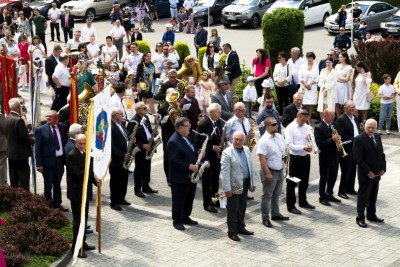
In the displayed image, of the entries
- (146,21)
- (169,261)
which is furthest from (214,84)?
(146,21)

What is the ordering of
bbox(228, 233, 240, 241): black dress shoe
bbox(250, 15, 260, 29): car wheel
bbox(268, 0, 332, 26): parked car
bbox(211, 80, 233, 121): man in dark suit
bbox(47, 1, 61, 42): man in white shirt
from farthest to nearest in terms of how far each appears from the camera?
bbox(250, 15, 260, 29): car wheel < bbox(268, 0, 332, 26): parked car < bbox(47, 1, 61, 42): man in white shirt < bbox(211, 80, 233, 121): man in dark suit < bbox(228, 233, 240, 241): black dress shoe

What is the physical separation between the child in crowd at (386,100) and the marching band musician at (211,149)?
651cm

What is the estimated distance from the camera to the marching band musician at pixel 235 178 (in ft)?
47.3

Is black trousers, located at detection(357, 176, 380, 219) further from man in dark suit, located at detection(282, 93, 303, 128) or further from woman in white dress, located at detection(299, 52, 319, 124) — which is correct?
woman in white dress, located at detection(299, 52, 319, 124)

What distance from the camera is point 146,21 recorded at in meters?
40.9

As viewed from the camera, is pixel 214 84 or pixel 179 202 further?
pixel 214 84

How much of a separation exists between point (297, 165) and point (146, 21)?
1014 inches

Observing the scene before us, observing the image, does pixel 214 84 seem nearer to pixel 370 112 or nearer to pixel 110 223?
pixel 370 112

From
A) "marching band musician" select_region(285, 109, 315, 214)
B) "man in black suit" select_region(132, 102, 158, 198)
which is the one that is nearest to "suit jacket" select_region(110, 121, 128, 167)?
"man in black suit" select_region(132, 102, 158, 198)

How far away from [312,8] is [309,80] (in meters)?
19.0

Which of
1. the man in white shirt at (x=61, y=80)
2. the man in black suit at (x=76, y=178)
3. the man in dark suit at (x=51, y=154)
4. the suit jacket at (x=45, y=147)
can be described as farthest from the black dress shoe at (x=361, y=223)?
the man in white shirt at (x=61, y=80)

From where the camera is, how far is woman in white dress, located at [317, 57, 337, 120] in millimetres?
22250

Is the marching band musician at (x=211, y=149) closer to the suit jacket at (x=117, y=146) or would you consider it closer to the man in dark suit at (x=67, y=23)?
the suit jacket at (x=117, y=146)

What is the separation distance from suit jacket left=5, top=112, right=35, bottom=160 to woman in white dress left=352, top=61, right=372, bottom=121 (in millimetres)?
8642
